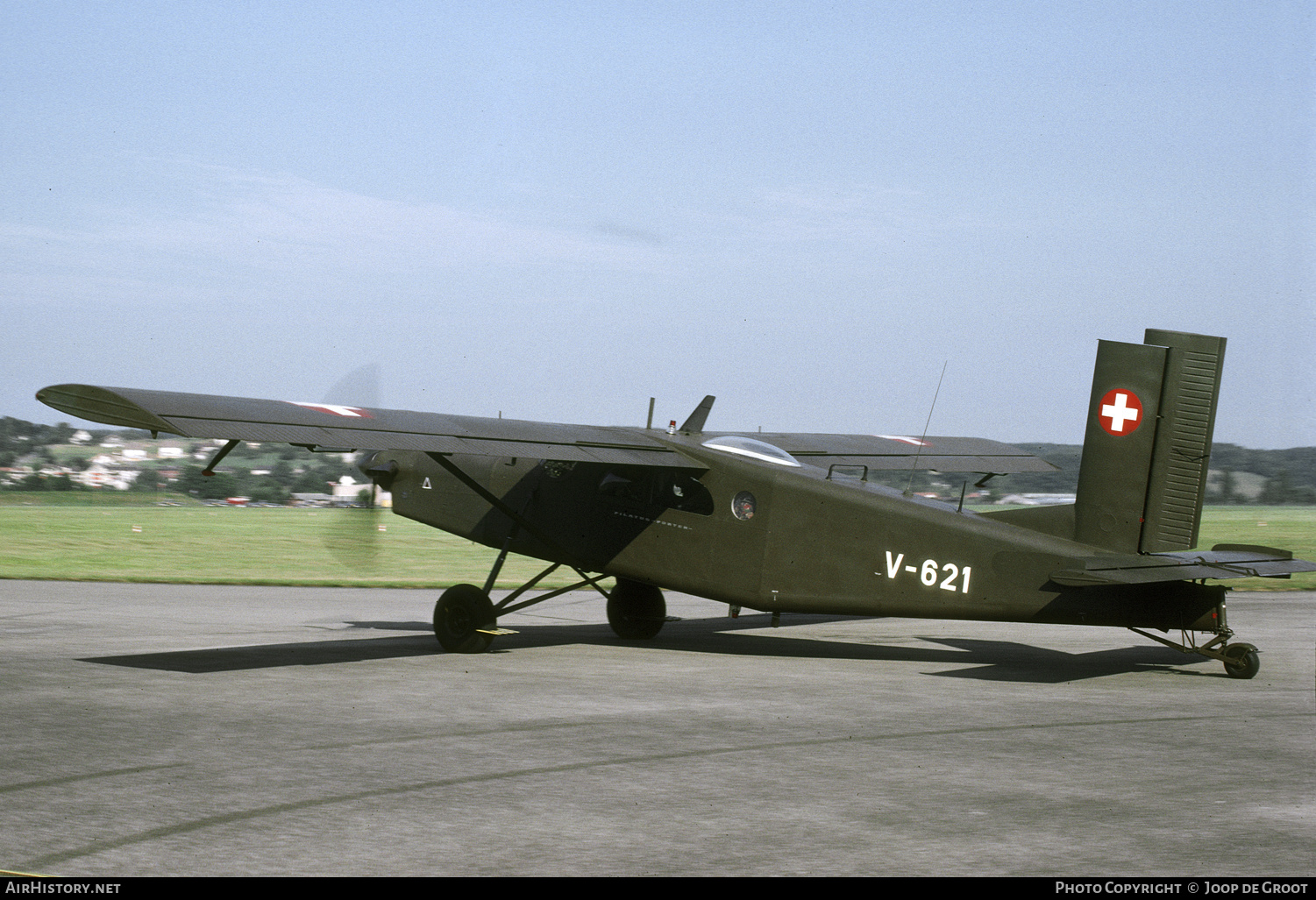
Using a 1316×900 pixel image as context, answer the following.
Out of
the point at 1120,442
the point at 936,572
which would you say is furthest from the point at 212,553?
the point at 1120,442

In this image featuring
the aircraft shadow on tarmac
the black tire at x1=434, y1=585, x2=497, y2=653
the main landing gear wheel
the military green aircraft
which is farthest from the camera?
the main landing gear wheel

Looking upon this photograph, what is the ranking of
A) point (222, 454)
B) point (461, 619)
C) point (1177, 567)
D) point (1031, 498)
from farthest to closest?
point (1031, 498), point (461, 619), point (1177, 567), point (222, 454)

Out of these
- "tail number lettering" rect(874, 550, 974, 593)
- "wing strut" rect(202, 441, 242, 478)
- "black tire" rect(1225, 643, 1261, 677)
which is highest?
"wing strut" rect(202, 441, 242, 478)

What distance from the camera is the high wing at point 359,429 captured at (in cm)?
996

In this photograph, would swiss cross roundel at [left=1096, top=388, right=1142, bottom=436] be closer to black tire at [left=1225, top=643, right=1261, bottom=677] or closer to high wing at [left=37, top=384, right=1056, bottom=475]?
black tire at [left=1225, top=643, right=1261, bottom=677]

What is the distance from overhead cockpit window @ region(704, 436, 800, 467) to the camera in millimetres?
13508

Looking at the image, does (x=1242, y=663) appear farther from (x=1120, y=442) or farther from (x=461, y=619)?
(x=461, y=619)

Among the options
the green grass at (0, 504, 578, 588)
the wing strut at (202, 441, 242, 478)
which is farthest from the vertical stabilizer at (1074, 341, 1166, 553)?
the green grass at (0, 504, 578, 588)

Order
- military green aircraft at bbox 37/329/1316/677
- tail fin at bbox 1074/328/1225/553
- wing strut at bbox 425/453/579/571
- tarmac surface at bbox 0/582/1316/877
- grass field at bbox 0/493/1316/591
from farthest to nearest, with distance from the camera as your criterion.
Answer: grass field at bbox 0/493/1316/591 → wing strut at bbox 425/453/579/571 → tail fin at bbox 1074/328/1225/553 → military green aircraft at bbox 37/329/1316/677 → tarmac surface at bbox 0/582/1316/877

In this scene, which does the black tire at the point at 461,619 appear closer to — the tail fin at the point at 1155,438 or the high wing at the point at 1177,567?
the high wing at the point at 1177,567

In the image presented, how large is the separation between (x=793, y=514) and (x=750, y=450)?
1.08 metres

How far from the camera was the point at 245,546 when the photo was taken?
99.6 ft

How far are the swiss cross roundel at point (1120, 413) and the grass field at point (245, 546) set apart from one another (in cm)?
876

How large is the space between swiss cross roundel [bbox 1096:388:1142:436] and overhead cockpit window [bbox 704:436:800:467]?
3479 mm
